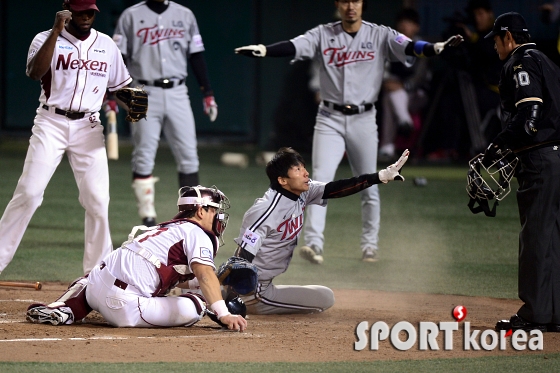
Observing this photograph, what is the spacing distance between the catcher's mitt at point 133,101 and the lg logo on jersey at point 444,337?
7.92 ft

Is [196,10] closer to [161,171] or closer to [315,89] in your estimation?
[315,89]

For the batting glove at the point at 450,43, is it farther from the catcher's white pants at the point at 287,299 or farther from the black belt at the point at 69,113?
the black belt at the point at 69,113

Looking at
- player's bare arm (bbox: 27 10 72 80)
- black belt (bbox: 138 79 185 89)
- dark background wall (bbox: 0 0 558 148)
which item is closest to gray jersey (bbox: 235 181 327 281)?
player's bare arm (bbox: 27 10 72 80)

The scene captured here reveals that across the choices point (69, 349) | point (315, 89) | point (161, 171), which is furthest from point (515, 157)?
point (315, 89)

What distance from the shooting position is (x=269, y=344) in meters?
5.50

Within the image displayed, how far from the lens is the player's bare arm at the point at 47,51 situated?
251 inches

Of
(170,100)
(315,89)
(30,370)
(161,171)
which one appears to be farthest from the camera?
(315,89)

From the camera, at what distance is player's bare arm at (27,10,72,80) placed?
637cm

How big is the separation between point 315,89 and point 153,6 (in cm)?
765

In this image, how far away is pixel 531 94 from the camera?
18.6 ft

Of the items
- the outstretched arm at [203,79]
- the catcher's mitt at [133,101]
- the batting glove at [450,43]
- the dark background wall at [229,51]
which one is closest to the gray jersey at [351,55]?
the batting glove at [450,43]

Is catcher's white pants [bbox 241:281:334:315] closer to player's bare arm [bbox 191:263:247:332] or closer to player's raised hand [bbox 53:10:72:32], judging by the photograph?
player's bare arm [bbox 191:263:247:332]

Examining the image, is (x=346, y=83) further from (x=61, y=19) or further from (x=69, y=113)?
(x=61, y=19)

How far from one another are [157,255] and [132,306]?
0.34m
